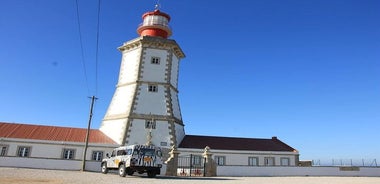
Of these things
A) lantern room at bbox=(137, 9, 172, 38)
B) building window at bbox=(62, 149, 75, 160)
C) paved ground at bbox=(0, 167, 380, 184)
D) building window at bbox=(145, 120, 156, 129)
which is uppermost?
lantern room at bbox=(137, 9, 172, 38)

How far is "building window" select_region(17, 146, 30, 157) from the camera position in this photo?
26.6 meters

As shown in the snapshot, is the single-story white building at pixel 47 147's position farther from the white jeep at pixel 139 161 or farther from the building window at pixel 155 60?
the building window at pixel 155 60

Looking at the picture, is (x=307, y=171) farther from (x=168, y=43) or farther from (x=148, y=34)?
(x=148, y=34)

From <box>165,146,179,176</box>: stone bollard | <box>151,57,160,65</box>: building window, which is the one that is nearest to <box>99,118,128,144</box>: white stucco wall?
<box>151,57,160,65</box>: building window

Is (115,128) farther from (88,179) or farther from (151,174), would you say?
(88,179)

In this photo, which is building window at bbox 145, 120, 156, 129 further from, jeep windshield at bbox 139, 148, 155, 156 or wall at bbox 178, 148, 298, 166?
jeep windshield at bbox 139, 148, 155, 156

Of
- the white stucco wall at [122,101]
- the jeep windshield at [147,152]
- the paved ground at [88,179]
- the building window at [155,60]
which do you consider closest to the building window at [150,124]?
the white stucco wall at [122,101]

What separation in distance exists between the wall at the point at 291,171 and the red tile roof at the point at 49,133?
36.9 feet

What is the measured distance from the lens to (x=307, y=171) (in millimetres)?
28594

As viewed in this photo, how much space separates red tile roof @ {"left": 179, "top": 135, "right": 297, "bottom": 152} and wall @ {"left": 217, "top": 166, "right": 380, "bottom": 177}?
4521 mm

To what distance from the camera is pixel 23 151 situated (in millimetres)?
26688

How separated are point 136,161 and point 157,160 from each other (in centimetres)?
147

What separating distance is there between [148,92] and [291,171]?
15560 millimetres

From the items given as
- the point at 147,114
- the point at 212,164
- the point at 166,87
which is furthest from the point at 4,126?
the point at 212,164
